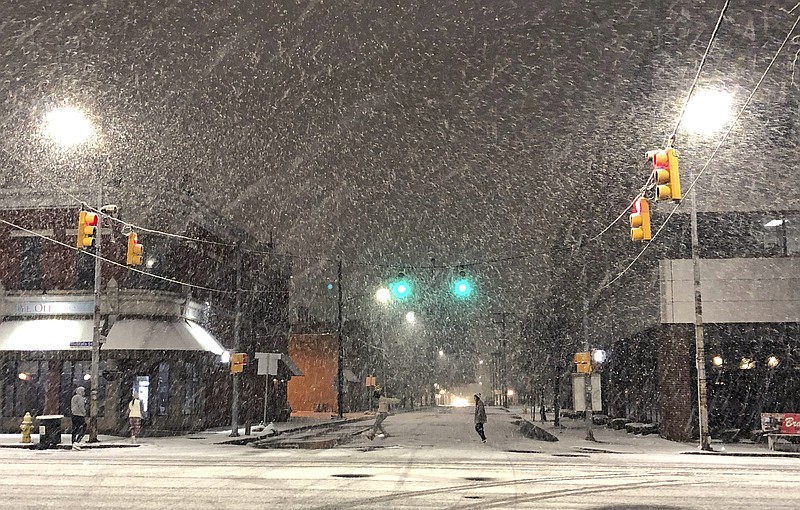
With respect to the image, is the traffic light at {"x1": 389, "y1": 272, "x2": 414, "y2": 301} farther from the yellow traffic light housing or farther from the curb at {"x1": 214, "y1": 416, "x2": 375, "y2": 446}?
the yellow traffic light housing

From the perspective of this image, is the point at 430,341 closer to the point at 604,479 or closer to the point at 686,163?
the point at 686,163

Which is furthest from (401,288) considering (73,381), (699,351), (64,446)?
(73,381)

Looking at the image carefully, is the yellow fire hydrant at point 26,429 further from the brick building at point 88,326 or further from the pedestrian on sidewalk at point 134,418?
the brick building at point 88,326

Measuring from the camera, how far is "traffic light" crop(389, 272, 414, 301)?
25842 mm

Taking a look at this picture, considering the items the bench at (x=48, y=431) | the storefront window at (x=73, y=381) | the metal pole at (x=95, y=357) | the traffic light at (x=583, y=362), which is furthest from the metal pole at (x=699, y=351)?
the storefront window at (x=73, y=381)

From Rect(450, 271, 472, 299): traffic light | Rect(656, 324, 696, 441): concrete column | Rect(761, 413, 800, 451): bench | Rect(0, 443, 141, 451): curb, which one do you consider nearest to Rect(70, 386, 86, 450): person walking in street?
Rect(0, 443, 141, 451): curb

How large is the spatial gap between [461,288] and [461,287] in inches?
1.2

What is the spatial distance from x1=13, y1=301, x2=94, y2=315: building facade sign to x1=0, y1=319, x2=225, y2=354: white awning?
315 millimetres

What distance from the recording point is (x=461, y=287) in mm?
24828

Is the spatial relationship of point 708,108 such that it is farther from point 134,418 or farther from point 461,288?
point 134,418

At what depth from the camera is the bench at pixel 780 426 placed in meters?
24.9

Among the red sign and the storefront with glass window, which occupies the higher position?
the storefront with glass window

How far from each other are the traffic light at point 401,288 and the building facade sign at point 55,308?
1228 centimetres

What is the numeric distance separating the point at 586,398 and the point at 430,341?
86.0 m
